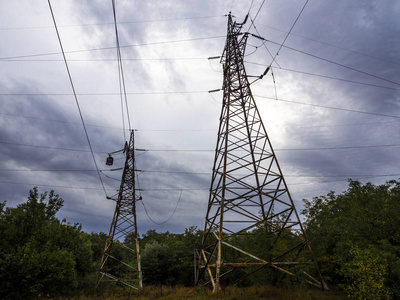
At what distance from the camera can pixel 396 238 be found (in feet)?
44.1

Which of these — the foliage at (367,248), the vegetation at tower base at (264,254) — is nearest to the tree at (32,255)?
the vegetation at tower base at (264,254)

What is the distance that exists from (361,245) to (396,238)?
7.90ft

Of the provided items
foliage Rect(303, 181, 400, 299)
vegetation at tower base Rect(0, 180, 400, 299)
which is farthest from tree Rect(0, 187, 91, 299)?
foliage Rect(303, 181, 400, 299)

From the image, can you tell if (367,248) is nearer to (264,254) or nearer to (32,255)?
(264,254)

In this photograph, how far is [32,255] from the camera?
549 inches

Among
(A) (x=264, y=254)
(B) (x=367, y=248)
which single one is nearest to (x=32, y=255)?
(A) (x=264, y=254)

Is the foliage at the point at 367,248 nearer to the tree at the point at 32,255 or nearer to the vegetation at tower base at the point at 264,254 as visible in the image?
the vegetation at tower base at the point at 264,254

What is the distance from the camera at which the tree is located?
13.5m

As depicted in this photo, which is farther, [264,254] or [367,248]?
[264,254]

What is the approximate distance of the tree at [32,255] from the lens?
44.3 feet

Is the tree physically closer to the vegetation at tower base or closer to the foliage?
the vegetation at tower base

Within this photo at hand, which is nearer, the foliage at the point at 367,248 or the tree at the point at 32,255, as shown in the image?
the foliage at the point at 367,248

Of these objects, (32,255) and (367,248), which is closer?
(367,248)

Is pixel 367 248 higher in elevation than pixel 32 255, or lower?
higher
